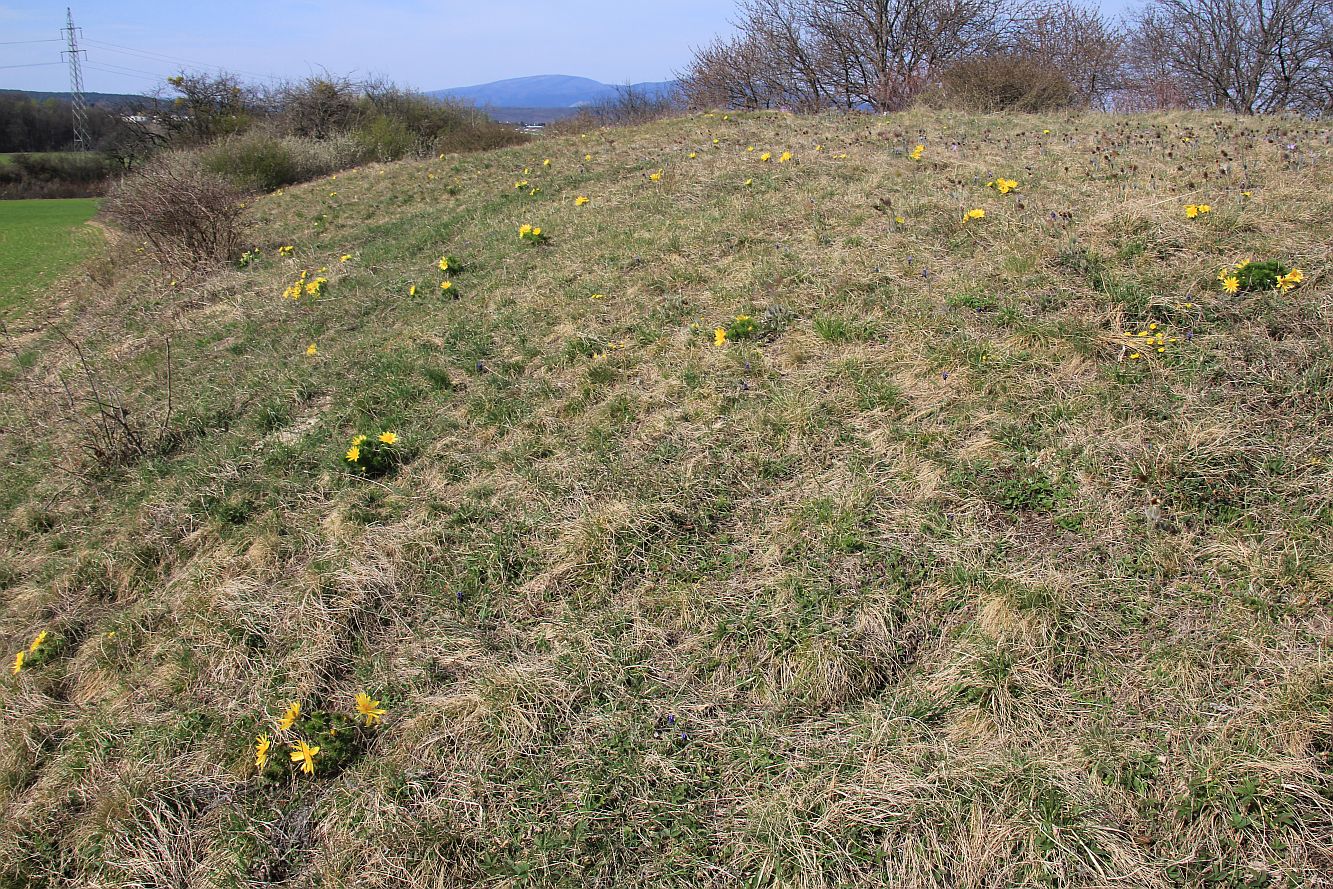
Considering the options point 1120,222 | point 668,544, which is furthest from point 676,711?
point 1120,222

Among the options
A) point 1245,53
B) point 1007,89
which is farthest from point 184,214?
point 1245,53

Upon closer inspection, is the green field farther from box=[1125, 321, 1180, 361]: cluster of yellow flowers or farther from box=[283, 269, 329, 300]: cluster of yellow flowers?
box=[1125, 321, 1180, 361]: cluster of yellow flowers

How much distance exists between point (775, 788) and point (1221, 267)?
143 inches

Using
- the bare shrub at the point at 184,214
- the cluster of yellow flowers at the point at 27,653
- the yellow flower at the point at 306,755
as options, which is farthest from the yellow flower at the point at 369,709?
the bare shrub at the point at 184,214

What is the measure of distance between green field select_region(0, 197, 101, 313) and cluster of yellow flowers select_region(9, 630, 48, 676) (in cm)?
1151

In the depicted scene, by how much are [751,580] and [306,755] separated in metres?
1.77

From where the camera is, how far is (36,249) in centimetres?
1694

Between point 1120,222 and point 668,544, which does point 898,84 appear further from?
point 668,544

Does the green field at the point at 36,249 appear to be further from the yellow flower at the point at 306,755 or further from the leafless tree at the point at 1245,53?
the leafless tree at the point at 1245,53

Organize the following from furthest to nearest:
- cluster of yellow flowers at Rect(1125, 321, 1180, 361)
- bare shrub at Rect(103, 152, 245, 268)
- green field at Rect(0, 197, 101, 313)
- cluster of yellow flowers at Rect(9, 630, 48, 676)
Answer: green field at Rect(0, 197, 101, 313) < bare shrub at Rect(103, 152, 245, 268) < cluster of yellow flowers at Rect(1125, 321, 1180, 361) < cluster of yellow flowers at Rect(9, 630, 48, 676)

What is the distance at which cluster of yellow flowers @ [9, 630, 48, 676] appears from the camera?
10.2 ft

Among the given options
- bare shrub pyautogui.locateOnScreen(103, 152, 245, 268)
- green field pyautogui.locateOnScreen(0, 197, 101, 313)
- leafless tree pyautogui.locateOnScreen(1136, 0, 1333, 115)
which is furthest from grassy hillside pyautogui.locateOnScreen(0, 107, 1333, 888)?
leafless tree pyautogui.locateOnScreen(1136, 0, 1333, 115)

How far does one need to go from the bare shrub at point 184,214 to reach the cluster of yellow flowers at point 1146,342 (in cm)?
1068

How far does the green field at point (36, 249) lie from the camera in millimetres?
12961
